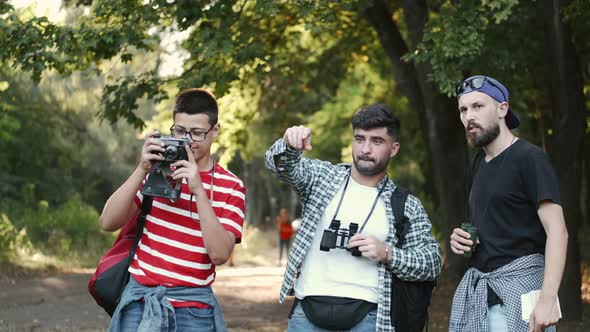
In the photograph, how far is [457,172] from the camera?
16.2 meters

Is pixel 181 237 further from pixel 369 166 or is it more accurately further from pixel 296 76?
pixel 296 76

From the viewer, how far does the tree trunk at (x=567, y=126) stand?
1195cm

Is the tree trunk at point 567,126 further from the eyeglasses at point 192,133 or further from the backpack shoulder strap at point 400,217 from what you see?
the eyeglasses at point 192,133

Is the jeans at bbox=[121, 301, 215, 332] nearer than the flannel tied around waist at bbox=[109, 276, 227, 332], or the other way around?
the flannel tied around waist at bbox=[109, 276, 227, 332]

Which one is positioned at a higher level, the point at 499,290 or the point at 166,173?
the point at 166,173

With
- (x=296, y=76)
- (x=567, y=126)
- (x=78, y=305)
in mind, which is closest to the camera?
(x=567, y=126)

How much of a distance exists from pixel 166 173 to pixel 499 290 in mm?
1716

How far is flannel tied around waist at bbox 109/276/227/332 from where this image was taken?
4.12 meters

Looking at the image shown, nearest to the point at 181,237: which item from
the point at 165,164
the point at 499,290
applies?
the point at 165,164

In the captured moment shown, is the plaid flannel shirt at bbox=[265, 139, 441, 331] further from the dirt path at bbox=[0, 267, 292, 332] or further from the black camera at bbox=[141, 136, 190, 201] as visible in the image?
the dirt path at bbox=[0, 267, 292, 332]

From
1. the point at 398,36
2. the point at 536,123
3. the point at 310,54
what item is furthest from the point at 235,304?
the point at 536,123

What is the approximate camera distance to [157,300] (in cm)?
413

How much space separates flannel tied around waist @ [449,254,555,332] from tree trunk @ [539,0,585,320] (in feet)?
26.6

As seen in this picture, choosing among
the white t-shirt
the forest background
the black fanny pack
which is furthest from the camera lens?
the forest background
